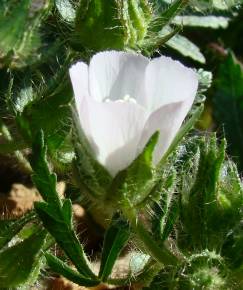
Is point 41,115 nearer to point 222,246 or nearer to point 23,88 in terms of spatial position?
point 23,88

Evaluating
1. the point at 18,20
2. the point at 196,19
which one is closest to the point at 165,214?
the point at 18,20

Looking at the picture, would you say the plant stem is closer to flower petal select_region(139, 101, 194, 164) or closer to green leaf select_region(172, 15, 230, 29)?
flower petal select_region(139, 101, 194, 164)

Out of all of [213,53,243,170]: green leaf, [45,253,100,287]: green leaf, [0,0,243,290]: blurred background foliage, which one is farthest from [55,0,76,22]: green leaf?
[213,53,243,170]: green leaf

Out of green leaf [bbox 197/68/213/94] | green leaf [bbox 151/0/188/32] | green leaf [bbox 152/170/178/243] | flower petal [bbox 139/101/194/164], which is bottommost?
green leaf [bbox 197/68/213/94]

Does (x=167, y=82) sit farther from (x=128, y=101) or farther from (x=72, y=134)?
(x=72, y=134)

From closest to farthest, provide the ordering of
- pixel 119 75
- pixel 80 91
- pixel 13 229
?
pixel 80 91 < pixel 119 75 < pixel 13 229
